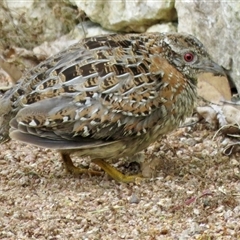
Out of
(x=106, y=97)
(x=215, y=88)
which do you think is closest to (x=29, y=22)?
(x=215, y=88)

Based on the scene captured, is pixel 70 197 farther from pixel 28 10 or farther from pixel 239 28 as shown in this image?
pixel 28 10

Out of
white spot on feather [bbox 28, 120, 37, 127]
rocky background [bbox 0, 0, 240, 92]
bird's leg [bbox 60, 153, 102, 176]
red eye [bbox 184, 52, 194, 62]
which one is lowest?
bird's leg [bbox 60, 153, 102, 176]

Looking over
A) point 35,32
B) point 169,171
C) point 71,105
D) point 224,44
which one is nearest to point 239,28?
point 224,44

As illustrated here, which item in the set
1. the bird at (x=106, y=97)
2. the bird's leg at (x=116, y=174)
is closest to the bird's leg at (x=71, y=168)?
the bird at (x=106, y=97)

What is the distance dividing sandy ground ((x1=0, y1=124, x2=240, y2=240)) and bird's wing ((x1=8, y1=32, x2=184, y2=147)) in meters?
0.50

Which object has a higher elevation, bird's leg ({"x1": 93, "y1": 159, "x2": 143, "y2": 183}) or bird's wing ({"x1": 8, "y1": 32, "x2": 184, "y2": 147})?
bird's wing ({"x1": 8, "y1": 32, "x2": 184, "y2": 147})

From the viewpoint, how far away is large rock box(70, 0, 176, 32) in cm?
835

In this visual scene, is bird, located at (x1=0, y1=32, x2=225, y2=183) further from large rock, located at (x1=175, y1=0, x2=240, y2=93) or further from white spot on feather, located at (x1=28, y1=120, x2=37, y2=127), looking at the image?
large rock, located at (x1=175, y1=0, x2=240, y2=93)

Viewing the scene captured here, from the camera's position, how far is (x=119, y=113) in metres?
5.94

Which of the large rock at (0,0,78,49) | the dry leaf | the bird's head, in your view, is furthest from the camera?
the large rock at (0,0,78,49)

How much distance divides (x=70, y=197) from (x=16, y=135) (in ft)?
2.15

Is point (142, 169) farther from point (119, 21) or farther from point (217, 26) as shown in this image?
point (119, 21)

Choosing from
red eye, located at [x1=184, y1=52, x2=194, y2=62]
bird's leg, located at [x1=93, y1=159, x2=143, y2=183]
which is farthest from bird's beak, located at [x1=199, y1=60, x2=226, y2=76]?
bird's leg, located at [x1=93, y1=159, x2=143, y2=183]

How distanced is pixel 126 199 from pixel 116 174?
1.39ft
